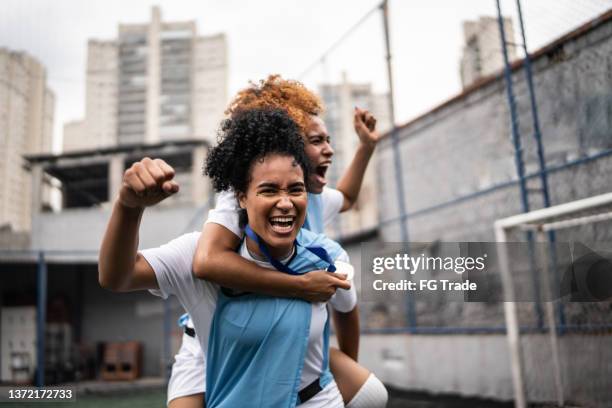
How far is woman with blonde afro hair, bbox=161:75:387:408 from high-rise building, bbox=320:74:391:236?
270 mm

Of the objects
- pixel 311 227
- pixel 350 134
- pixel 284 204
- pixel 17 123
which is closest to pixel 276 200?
pixel 284 204

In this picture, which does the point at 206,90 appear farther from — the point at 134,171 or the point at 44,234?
the point at 134,171

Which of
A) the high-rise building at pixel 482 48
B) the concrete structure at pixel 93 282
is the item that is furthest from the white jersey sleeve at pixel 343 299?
the concrete structure at pixel 93 282

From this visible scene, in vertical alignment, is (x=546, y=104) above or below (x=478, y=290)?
above

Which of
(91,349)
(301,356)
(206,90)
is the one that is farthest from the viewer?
(206,90)

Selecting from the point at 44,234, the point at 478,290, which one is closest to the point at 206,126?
the point at 44,234

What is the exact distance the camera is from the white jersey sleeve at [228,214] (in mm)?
1706

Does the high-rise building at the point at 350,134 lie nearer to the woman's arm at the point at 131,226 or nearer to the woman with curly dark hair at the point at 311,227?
the woman with curly dark hair at the point at 311,227

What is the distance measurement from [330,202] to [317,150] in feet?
1.40

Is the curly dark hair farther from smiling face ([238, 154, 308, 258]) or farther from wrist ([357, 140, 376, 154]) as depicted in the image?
wrist ([357, 140, 376, 154])

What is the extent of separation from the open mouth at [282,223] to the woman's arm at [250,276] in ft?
0.42

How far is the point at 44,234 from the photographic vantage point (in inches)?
569

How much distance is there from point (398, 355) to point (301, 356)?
653 centimetres

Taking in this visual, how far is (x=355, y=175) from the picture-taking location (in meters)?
2.69
